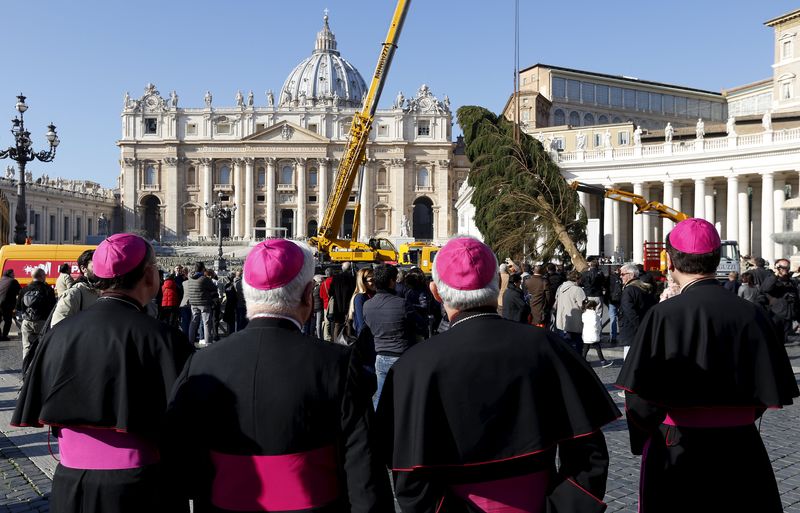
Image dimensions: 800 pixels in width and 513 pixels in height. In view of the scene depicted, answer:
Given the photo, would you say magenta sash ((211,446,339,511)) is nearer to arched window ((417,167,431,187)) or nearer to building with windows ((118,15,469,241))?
building with windows ((118,15,469,241))

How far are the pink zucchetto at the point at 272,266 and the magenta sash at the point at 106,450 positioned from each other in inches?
31.5

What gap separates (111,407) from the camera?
2707 mm

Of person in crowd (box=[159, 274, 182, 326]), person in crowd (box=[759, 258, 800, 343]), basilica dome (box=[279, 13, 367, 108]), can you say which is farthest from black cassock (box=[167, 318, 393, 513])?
basilica dome (box=[279, 13, 367, 108])

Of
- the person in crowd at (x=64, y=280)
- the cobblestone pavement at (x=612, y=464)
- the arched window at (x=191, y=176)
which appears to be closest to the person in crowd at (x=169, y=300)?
the person in crowd at (x=64, y=280)

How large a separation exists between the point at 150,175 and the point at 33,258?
66.7 m

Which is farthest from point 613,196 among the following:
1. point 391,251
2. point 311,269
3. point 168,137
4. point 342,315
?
point 168,137

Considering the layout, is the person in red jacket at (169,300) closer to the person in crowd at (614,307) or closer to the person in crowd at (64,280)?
the person in crowd at (64,280)

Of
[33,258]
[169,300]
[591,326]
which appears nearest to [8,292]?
[169,300]

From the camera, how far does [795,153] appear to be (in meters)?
33.9

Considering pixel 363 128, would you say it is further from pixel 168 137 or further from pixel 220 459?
pixel 168 137

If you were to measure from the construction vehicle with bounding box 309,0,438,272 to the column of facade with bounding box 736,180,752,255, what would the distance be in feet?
54.6

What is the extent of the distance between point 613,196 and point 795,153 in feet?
34.9

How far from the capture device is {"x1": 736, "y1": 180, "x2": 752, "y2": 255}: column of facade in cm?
3600

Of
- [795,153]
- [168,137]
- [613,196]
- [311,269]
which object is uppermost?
[168,137]
